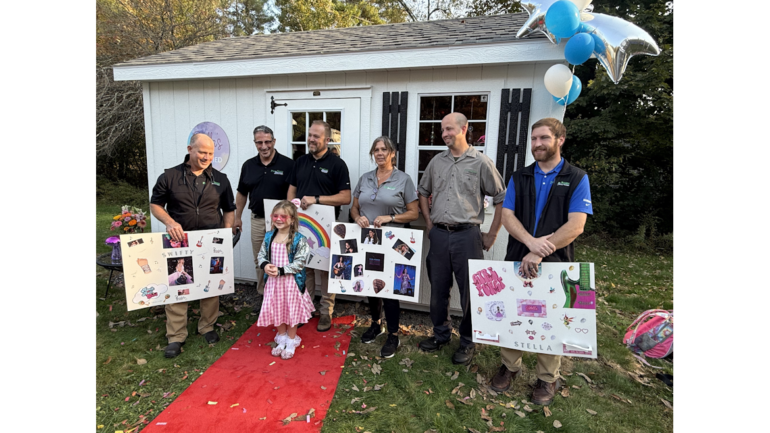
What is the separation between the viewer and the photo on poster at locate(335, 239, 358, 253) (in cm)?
313

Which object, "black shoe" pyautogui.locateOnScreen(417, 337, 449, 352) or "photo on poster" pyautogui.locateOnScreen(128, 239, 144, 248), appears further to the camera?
"black shoe" pyautogui.locateOnScreen(417, 337, 449, 352)

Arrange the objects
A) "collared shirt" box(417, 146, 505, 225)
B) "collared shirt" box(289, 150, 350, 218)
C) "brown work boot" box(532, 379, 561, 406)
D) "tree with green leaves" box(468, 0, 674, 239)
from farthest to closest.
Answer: "tree with green leaves" box(468, 0, 674, 239), "collared shirt" box(289, 150, 350, 218), "collared shirt" box(417, 146, 505, 225), "brown work boot" box(532, 379, 561, 406)

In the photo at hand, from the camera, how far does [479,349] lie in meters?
3.27

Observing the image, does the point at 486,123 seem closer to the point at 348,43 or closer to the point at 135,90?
the point at 348,43

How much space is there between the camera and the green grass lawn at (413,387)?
2.35m

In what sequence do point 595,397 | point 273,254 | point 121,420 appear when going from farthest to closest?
point 273,254 < point 595,397 < point 121,420

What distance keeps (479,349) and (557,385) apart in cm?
72

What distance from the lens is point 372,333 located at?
11.0ft

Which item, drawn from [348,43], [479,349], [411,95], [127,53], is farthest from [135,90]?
[479,349]

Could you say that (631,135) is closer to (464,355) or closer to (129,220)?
(464,355)

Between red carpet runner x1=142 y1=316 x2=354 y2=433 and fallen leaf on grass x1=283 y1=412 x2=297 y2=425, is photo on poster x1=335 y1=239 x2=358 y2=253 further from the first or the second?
fallen leaf on grass x1=283 y1=412 x2=297 y2=425

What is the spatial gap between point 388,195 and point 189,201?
175 centimetres

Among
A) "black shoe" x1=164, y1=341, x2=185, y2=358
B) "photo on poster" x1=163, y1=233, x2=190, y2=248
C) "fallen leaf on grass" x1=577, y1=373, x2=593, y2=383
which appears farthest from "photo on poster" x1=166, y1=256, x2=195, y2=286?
"fallen leaf on grass" x1=577, y1=373, x2=593, y2=383

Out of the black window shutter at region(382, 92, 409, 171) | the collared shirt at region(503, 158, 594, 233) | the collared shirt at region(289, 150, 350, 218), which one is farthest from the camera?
the black window shutter at region(382, 92, 409, 171)
